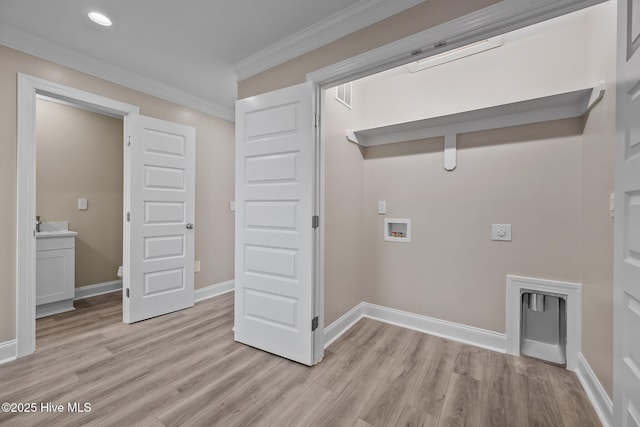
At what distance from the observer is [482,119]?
2.34 meters

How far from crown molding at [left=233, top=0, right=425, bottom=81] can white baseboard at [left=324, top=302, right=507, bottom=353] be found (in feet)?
7.78

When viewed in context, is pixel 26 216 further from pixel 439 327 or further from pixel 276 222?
pixel 439 327

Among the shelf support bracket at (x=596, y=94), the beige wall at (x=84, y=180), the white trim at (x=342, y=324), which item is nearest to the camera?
the shelf support bracket at (x=596, y=94)

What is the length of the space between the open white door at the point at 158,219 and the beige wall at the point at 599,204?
3.66 meters

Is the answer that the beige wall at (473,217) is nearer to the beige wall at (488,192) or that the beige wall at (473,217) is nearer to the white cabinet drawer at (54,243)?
the beige wall at (488,192)

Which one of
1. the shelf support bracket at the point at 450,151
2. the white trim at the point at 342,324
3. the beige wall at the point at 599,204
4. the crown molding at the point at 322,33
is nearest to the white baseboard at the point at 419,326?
the white trim at the point at 342,324

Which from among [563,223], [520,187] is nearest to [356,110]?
[520,187]

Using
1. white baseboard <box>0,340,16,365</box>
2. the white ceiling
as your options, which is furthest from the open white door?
white baseboard <box>0,340,16,365</box>

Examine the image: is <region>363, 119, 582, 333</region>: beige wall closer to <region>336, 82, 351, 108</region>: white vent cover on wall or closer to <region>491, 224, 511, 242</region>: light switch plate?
<region>491, 224, 511, 242</region>: light switch plate

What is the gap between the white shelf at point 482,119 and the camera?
6.23ft

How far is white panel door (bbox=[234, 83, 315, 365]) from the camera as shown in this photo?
2.04 metres

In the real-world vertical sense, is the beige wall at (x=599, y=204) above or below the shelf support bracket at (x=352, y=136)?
below

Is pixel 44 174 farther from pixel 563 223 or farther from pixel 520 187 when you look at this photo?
pixel 563 223

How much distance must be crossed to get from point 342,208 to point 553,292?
71.0 inches
